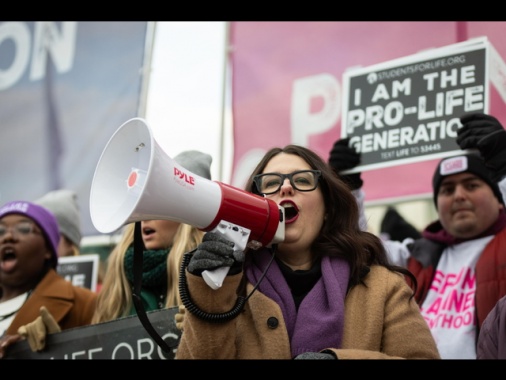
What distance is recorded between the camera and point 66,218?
4.72 m

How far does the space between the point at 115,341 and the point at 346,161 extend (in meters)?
1.24

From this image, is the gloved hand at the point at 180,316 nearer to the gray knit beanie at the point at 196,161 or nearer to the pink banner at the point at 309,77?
the gray knit beanie at the point at 196,161

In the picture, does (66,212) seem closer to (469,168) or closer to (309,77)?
(309,77)

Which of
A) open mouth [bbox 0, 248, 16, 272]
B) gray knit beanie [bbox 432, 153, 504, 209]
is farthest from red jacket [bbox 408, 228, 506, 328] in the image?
open mouth [bbox 0, 248, 16, 272]

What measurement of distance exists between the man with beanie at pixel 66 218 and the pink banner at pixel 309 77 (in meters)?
0.96

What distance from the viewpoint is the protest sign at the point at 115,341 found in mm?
3076

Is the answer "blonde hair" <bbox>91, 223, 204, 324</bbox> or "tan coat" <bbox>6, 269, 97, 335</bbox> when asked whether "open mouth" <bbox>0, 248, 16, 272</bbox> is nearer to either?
"tan coat" <bbox>6, 269, 97, 335</bbox>

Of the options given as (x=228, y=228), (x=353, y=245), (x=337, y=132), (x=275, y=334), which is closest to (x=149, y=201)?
(x=228, y=228)

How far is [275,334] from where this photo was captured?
2527 mm

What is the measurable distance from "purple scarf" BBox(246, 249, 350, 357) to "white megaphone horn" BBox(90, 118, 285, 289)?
0.16 meters

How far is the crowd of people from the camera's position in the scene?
249 centimetres

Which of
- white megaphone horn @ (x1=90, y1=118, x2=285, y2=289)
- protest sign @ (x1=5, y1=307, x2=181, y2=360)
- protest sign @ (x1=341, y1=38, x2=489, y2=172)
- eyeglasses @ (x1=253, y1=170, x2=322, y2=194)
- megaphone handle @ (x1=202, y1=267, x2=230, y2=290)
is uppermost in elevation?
protest sign @ (x1=341, y1=38, x2=489, y2=172)

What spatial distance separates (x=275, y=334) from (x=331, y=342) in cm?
17

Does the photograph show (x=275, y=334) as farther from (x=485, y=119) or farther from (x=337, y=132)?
(x=337, y=132)
